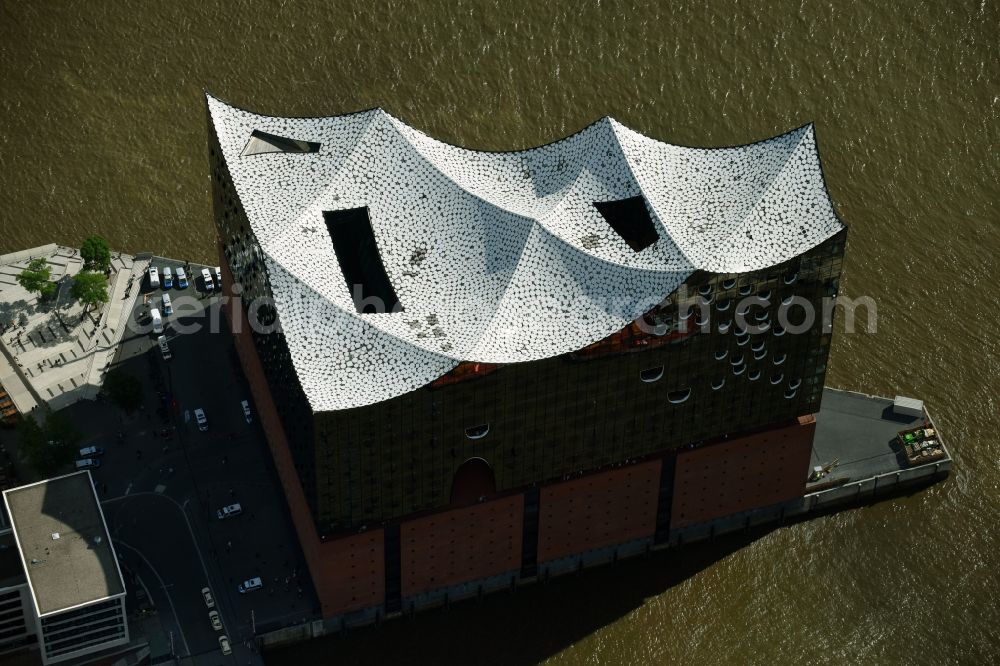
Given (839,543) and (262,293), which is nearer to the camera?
(262,293)

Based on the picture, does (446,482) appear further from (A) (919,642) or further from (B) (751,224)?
(A) (919,642)

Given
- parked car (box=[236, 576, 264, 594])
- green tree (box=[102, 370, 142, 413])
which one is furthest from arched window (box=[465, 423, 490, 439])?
green tree (box=[102, 370, 142, 413])

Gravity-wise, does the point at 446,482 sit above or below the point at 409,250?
below

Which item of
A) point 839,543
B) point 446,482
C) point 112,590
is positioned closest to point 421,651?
point 446,482

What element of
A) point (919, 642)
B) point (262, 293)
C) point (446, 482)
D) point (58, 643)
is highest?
point (262, 293)

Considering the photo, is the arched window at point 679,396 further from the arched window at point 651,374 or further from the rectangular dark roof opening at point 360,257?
the rectangular dark roof opening at point 360,257

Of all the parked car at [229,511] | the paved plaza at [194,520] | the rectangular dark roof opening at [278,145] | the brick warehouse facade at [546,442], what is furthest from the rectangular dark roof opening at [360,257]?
the parked car at [229,511]

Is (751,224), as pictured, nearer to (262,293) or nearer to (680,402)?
(680,402)

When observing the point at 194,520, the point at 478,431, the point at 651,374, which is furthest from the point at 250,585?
the point at 651,374
